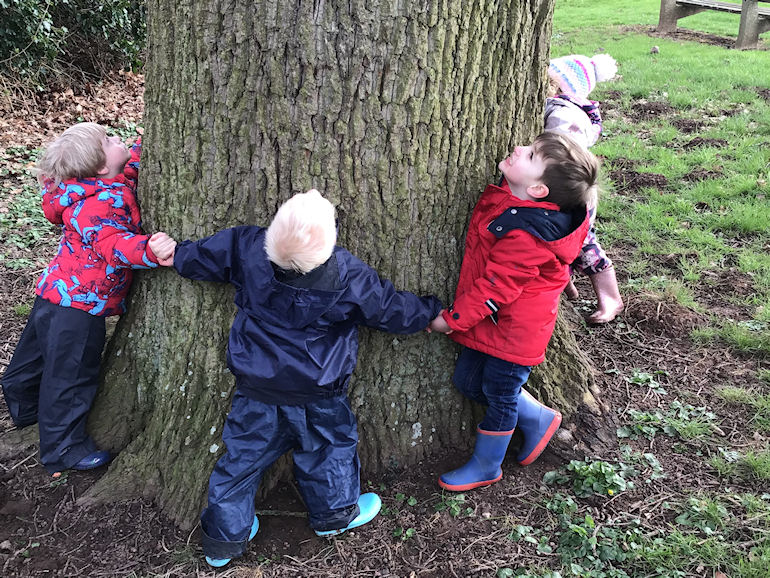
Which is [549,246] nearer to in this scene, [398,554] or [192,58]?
[398,554]

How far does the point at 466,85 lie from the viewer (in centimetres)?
248

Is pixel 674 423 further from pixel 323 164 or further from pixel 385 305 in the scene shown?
pixel 323 164

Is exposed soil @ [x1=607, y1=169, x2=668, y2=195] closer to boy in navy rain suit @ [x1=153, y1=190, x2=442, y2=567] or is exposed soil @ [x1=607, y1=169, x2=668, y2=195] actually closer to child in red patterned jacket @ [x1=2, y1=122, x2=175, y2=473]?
boy in navy rain suit @ [x1=153, y1=190, x2=442, y2=567]

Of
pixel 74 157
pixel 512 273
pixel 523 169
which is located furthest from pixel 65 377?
pixel 523 169

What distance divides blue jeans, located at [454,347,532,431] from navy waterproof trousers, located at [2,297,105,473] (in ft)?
5.61

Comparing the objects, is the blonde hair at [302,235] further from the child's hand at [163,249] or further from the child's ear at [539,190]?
the child's ear at [539,190]

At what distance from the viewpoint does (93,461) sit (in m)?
2.90

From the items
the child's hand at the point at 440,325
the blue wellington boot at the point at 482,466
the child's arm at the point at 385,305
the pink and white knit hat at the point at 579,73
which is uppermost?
the pink and white knit hat at the point at 579,73

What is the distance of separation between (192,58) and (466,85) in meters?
1.05

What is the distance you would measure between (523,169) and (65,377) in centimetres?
223

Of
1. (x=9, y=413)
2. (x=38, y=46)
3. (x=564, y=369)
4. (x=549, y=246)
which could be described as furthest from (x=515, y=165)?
(x=38, y=46)

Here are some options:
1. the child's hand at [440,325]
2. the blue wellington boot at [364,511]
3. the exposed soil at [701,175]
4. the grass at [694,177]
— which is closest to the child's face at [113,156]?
the child's hand at [440,325]

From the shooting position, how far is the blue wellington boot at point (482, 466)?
108 inches

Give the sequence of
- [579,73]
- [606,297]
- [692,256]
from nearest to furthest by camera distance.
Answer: [606,297] → [579,73] → [692,256]
